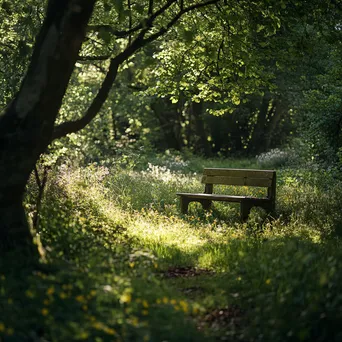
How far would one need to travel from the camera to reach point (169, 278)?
686cm

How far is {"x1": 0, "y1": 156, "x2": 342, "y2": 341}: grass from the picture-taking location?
451cm

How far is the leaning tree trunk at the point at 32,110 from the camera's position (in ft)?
21.4

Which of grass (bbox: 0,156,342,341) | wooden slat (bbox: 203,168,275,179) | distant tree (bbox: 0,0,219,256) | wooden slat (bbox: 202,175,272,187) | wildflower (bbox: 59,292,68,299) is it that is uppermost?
distant tree (bbox: 0,0,219,256)

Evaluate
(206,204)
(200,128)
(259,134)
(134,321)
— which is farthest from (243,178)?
(259,134)

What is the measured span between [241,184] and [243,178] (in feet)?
0.45

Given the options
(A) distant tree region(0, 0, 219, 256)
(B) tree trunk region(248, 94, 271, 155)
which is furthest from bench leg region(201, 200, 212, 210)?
(B) tree trunk region(248, 94, 271, 155)

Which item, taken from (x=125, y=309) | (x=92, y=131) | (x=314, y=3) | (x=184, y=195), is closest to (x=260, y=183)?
(x=184, y=195)

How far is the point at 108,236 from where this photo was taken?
8328 mm

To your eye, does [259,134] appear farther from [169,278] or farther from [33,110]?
[33,110]

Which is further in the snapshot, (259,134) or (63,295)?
(259,134)

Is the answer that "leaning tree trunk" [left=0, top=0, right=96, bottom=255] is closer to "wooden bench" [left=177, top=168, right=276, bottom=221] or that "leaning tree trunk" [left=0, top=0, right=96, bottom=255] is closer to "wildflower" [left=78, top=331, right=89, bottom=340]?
"wildflower" [left=78, top=331, right=89, bottom=340]

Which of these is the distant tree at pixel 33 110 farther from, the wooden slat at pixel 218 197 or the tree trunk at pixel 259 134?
the tree trunk at pixel 259 134

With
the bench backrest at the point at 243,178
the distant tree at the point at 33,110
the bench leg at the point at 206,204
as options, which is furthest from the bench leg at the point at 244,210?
the distant tree at the point at 33,110

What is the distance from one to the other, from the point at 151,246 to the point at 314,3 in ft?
15.3
